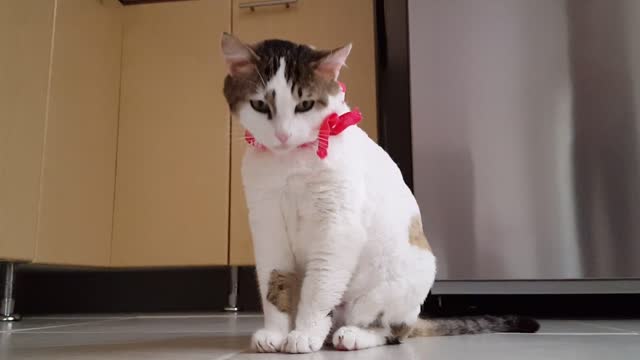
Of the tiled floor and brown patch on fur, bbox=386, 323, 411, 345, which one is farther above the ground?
brown patch on fur, bbox=386, 323, 411, 345

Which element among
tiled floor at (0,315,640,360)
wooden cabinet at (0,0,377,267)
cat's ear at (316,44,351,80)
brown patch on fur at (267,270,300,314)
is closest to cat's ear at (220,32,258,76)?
cat's ear at (316,44,351,80)

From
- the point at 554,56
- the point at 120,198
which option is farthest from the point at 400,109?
the point at 120,198

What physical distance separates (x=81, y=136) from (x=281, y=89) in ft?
3.69

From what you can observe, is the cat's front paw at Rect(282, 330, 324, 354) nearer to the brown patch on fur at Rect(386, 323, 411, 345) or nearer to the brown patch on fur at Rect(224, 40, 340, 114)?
the brown patch on fur at Rect(386, 323, 411, 345)

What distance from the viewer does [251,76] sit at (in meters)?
0.88

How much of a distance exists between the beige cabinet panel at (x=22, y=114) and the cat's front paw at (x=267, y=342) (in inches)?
35.4

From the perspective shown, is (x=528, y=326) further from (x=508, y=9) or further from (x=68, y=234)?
(x=68, y=234)

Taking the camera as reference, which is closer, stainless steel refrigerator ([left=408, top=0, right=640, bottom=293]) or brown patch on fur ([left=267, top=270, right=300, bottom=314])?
brown patch on fur ([left=267, top=270, right=300, bottom=314])

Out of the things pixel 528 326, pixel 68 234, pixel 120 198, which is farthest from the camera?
pixel 120 198

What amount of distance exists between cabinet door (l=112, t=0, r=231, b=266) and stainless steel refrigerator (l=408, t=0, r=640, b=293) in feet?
2.29

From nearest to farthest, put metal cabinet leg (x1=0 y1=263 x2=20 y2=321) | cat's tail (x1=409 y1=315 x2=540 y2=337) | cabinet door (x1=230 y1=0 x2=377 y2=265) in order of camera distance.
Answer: cat's tail (x1=409 y1=315 x2=540 y2=337) → metal cabinet leg (x1=0 y1=263 x2=20 y2=321) → cabinet door (x1=230 y1=0 x2=377 y2=265)

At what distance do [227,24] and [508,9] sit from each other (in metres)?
0.92

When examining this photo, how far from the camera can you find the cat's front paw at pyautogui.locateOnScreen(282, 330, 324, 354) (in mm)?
818

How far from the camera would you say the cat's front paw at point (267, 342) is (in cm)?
84
